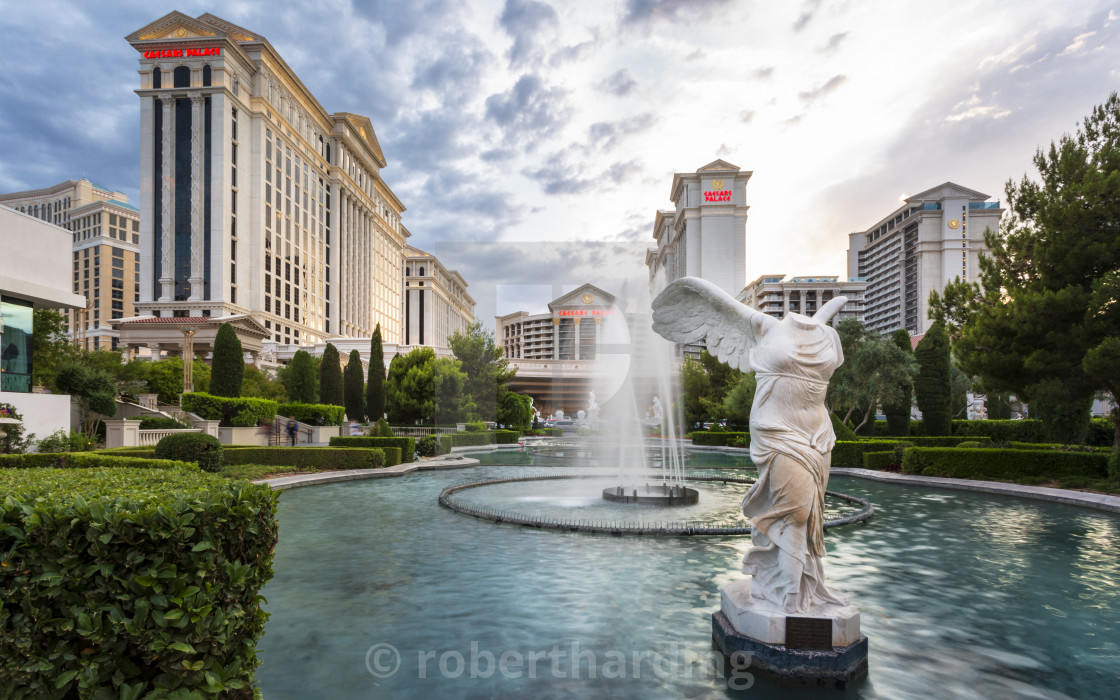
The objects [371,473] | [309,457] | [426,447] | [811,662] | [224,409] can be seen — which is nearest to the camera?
[811,662]

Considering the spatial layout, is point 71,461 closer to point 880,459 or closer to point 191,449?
point 191,449

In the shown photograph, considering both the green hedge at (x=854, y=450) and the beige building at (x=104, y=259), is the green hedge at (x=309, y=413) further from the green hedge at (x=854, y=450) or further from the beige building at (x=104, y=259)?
the beige building at (x=104, y=259)

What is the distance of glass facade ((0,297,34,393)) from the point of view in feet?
51.8

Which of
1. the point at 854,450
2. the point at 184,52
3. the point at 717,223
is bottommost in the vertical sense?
the point at 854,450

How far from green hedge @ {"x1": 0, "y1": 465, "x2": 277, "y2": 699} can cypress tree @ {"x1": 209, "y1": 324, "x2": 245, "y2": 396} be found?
2891 centimetres

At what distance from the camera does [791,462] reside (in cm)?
434

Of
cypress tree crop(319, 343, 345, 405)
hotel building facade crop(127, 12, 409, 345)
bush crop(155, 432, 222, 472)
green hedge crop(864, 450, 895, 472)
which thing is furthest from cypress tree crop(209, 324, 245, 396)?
hotel building facade crop(127, 12, 409, 345)

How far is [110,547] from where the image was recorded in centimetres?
308

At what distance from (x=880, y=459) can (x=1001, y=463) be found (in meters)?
3.50

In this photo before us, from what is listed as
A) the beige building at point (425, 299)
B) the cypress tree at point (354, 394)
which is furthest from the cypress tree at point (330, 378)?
the beige building at point (425, 299)

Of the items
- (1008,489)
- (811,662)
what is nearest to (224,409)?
(811,662)

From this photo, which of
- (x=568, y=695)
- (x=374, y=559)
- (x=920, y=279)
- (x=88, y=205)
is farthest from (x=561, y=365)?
(x=88, y=205)

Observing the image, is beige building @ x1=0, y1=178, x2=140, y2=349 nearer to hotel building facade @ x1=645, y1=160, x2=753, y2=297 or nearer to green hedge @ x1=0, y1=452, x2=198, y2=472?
hotel building facade @ x1=645, y1=160, x2=753, y2=297

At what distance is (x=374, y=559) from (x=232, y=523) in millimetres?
4925
